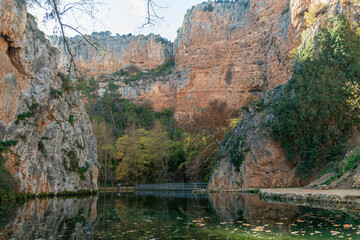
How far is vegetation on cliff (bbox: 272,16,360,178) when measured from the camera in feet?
62.7

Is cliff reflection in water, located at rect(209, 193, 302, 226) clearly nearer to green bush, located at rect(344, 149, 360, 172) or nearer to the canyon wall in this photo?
green bush, located at rect(344, 149, 360, 172)

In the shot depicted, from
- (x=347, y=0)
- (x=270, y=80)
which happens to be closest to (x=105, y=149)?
(x=270, y=80)

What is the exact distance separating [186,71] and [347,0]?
125ft

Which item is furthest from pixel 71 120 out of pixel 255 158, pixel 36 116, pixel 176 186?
pixel 255 158

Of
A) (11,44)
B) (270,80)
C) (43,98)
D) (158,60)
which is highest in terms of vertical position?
(158,60)

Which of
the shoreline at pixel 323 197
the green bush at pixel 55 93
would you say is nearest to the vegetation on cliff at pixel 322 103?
the shoreline at pixel 323 197

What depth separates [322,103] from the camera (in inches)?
777

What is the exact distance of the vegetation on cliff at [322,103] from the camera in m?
19.1

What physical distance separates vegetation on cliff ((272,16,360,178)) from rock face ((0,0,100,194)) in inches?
648

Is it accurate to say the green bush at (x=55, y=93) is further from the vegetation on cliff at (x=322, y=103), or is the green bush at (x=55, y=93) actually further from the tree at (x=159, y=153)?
the vegetation on cliff at (x=322, y=103)

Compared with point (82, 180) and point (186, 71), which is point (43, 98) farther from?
point (186, 71)

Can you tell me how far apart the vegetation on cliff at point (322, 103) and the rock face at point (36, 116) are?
16.5 m

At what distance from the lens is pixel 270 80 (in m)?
44.0

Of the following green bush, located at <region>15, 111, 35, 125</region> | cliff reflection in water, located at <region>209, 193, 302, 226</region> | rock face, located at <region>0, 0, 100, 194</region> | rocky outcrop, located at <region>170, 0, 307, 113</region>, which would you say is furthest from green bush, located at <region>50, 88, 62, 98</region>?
rocky outcrop, located at <region>170, 0, 307, 113</region>
